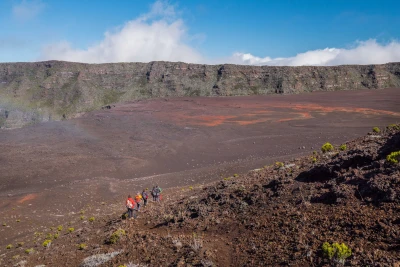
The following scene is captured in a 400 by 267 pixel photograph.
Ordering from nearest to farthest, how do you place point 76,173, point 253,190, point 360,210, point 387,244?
point 387,244, point 360,210, point 253,190, point 76,173

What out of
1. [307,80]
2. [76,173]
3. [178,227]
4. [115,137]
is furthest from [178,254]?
[307,80]

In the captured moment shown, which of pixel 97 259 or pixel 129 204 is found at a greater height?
pixel 129 204

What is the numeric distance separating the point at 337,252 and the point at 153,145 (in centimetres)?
2928

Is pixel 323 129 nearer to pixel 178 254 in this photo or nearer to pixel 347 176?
pixel 347 176

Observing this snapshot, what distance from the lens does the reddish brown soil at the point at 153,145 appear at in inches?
784

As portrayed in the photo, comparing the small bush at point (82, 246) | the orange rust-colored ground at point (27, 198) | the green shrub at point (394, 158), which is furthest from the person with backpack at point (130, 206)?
the orange rust-colored ground at point (27, 198)

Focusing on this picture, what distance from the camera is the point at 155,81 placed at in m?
70.4

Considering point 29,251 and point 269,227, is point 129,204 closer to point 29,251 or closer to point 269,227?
point 29,251

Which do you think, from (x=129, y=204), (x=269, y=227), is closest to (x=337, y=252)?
(x=269, y=227)

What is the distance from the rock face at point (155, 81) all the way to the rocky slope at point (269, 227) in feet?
175

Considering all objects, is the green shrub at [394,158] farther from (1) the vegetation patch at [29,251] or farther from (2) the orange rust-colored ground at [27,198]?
(2) the orange rust-colored ground at [27,198]

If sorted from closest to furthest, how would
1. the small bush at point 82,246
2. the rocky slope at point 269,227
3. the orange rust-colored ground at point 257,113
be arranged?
1. the rocky slope at point 269,227
2. the small bush at point 82,246
3. the orange rust-colored ground at point 257,113

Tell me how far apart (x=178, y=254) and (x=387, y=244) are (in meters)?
4.63

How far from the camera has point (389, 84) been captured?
237 ft
